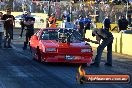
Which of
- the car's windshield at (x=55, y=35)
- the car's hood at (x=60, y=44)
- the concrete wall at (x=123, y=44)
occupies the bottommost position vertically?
the concrete wall at (x=123, y=44)

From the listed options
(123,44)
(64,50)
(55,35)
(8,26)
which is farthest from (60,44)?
(123,44)

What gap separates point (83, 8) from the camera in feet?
149

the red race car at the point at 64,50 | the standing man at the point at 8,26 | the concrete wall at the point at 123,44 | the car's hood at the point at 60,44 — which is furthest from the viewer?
the standing man at the point at 8,26

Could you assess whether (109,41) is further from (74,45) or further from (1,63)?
(1,63)

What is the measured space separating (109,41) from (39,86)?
5594 mm

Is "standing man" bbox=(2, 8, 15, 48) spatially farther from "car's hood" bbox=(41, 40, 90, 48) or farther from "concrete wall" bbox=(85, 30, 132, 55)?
"car's hood" bbox=(41, 40, 90, 48)

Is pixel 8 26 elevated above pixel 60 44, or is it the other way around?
pixel 8 26

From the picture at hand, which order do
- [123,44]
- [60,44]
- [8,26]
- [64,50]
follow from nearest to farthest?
[64,50], [60,44], [8,26], [123,44]

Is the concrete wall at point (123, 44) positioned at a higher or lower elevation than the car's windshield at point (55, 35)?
lower

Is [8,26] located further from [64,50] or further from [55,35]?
[64,50]

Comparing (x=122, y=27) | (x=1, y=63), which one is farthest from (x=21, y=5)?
(x=1, y=63)

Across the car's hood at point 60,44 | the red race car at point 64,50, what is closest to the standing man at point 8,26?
the red race car at point 64,50

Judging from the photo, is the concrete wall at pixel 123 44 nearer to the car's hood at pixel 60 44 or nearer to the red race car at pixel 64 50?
the red race car at pixel 64 50

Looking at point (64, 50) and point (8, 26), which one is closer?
point (64, 50)
